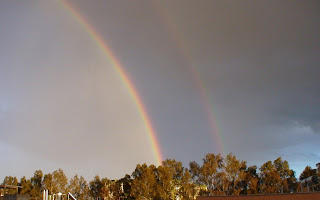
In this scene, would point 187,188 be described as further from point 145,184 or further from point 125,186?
point 125,186

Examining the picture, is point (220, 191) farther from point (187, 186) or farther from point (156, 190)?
point (156, 190)

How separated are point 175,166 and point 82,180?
29.7m

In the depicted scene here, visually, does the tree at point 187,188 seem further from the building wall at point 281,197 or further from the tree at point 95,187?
the building wall at point 281,197

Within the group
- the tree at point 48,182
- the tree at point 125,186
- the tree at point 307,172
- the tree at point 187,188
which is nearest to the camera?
the tree at point 187,188

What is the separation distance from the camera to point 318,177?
52844mm

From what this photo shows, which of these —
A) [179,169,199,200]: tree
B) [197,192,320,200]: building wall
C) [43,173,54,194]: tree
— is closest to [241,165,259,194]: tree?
[179,169,199,200]: tree

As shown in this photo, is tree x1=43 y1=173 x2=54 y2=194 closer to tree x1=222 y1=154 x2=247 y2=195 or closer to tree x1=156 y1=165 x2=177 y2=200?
tree x1=156 y1=165 x2=177 y2=200

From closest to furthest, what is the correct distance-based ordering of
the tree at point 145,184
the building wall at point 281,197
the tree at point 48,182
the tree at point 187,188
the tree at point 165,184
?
the building wall at point 281,197
the tree at point 165,184
the tree at point 145,184
the tree at point 187,188
the tree at point 48,182

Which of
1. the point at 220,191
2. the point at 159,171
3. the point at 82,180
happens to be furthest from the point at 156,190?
the point at 82,180

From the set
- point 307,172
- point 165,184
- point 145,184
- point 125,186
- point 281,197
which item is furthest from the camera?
point 125,186

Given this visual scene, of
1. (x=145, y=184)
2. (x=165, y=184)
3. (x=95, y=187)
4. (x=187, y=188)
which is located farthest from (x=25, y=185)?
(x=187, y=188)

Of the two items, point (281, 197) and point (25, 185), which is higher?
point (25, 185)

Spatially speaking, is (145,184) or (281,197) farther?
(145,184)

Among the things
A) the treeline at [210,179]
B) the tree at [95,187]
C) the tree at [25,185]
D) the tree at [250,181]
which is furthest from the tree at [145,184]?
the tree at [25,185]
